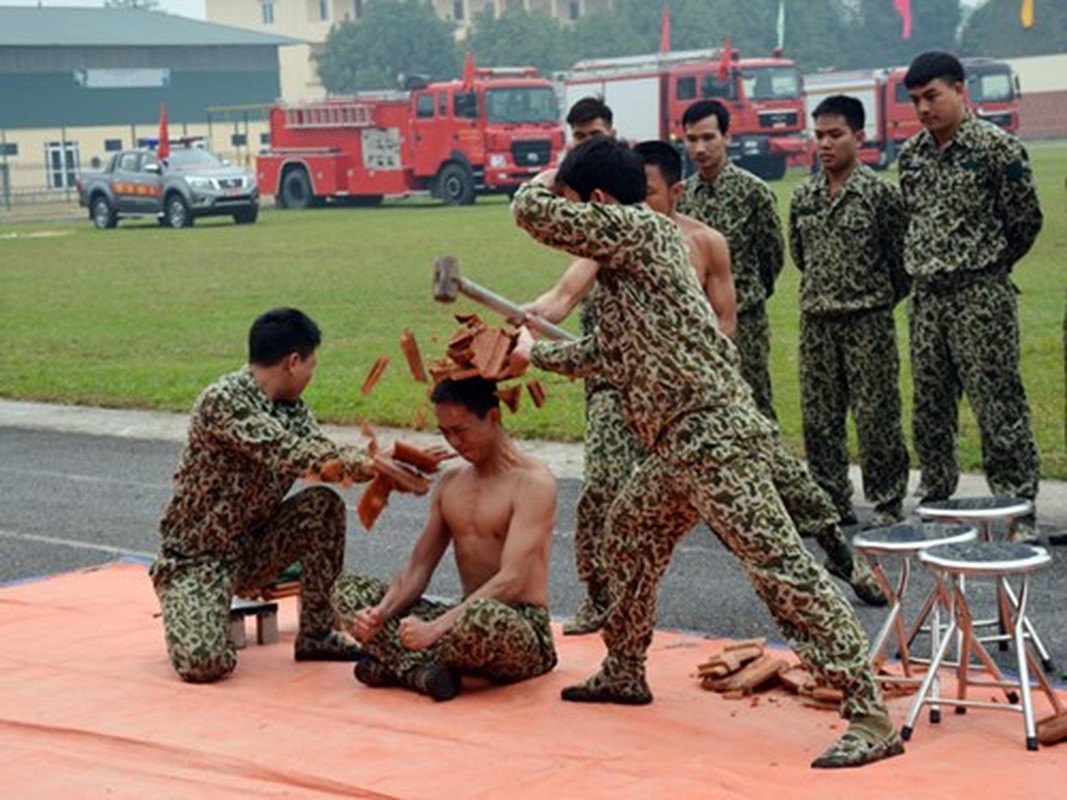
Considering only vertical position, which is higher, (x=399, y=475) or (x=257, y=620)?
(x=399, y=475)

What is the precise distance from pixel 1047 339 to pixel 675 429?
11.6 m

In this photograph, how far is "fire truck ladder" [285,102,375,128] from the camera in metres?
47.9

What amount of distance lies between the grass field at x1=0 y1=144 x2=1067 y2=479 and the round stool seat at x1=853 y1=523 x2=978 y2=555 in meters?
2.30

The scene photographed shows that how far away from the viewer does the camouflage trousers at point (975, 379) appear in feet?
31.9

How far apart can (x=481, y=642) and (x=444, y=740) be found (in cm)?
58

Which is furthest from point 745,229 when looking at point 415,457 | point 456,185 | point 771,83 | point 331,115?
point 771,83

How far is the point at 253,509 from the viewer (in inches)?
318

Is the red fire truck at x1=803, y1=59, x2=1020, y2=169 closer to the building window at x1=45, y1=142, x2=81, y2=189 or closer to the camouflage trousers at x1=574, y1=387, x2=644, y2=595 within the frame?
the building window at x1=45, y1=142, x2=81, y2=189

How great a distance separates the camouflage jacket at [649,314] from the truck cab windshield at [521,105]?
39.6m

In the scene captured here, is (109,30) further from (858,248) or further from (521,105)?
(858,248)

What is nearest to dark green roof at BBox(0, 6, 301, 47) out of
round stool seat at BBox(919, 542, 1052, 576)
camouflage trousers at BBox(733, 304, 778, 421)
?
camouflage trousers at BBox(733, 304, 778, 421)

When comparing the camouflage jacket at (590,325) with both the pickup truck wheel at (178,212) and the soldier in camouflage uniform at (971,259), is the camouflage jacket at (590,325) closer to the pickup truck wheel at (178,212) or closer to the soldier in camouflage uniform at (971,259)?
the soldier in camouflage uniform at (971,259)

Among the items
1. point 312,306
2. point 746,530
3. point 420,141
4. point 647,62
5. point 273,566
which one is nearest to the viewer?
point 746,530

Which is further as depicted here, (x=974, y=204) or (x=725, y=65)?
(x=725, y=65)
